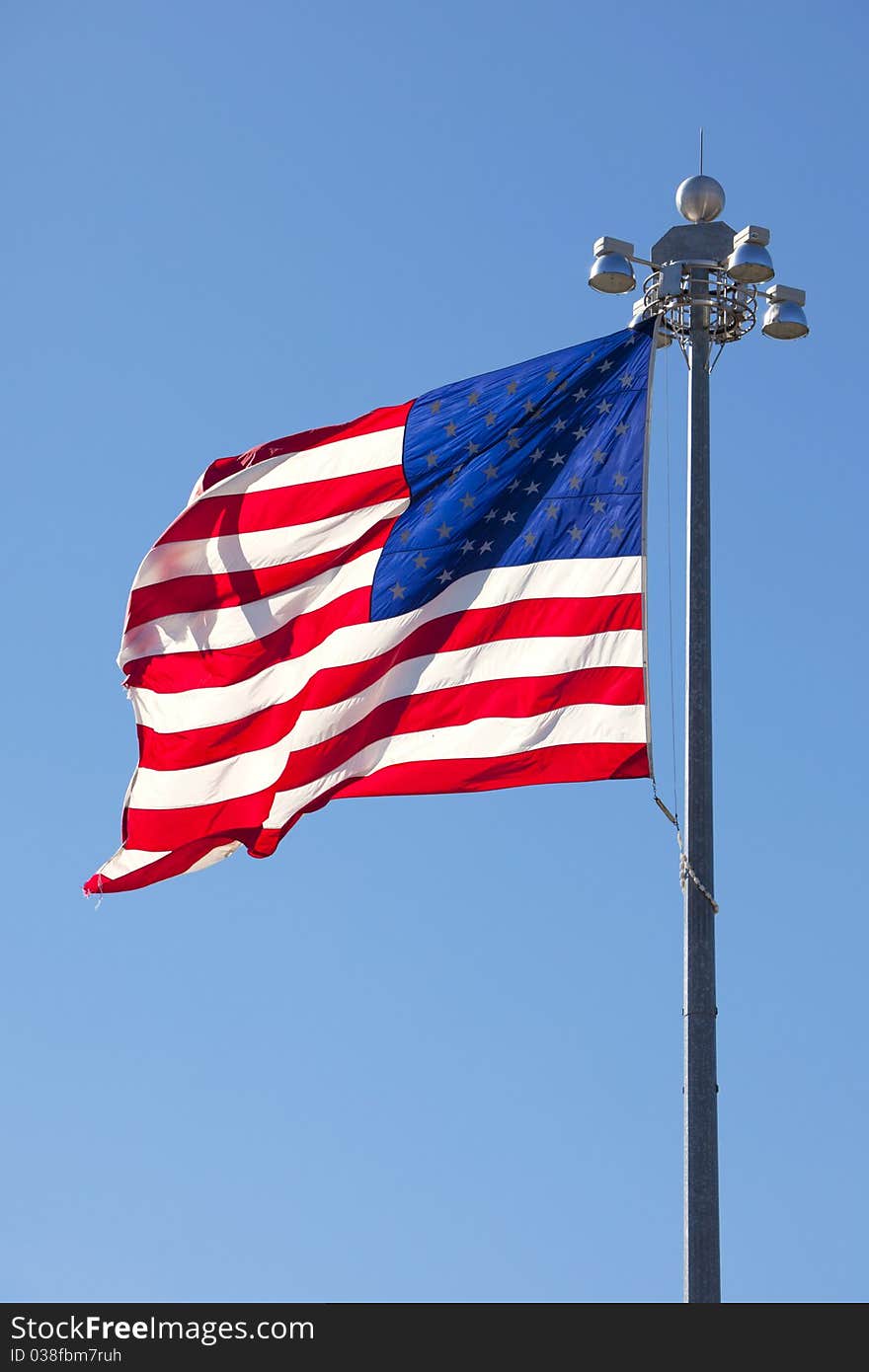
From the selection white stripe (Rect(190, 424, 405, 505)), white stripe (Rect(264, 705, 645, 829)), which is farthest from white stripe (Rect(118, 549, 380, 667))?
white stripe (Rect(264, 705, 645, 829))

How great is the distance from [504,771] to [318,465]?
14.8ft

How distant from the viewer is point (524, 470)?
69.1ft

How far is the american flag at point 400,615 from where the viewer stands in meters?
20.0

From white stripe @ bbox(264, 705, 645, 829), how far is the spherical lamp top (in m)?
4.17

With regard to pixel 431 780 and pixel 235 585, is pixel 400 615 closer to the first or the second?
pixel 431 780

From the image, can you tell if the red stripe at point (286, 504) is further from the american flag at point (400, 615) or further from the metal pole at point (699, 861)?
the metal pole at point (699, 861)

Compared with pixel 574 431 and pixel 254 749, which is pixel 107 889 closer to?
pixel 254 749

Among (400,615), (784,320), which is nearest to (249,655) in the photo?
(400,615)

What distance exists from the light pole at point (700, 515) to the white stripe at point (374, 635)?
1369mm

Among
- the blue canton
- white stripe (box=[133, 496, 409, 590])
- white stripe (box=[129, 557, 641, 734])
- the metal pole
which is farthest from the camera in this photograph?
white stripe (box=[133, 496, 409, 590])

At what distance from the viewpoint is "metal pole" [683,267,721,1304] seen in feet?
55.4

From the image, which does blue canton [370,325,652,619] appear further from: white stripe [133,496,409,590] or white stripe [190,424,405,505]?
white stripe [133,496,409,590]

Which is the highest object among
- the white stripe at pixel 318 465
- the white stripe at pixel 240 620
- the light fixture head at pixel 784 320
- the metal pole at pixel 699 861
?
the white stripe at pixel 318 465

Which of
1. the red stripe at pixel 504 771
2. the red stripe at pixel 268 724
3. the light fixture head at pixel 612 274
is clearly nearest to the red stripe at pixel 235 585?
the red stripe at pixel 268 724
